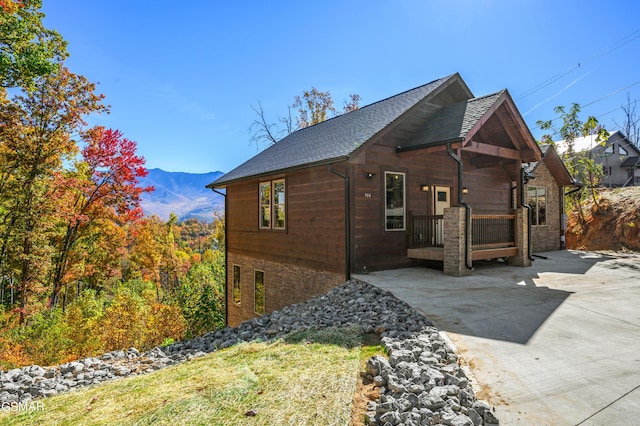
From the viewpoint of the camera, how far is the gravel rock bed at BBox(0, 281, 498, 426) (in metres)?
2.54

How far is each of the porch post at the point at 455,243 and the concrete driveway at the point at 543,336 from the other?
0.27m

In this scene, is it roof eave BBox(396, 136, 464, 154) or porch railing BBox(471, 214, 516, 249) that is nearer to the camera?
roof eave BBox(396, 136, 464, 154)

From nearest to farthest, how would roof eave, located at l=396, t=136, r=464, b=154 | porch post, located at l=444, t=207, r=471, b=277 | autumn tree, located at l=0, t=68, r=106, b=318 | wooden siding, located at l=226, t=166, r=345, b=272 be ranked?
roof eave, located at l=396, t=136, r=464, b=154
porch post, located at l=444, t=207, r=471, b=277
wooden siding, located at l=226, t=166, r=345, b=272
autumn tree, located at l=0, t=68, r=106, b=318

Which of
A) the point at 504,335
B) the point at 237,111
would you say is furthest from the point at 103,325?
the point at 237,111

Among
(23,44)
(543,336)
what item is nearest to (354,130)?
(543,336)

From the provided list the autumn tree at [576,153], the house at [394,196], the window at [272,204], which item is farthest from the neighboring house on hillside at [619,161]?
the window at [272,204]

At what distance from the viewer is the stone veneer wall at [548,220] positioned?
13750 millimetres

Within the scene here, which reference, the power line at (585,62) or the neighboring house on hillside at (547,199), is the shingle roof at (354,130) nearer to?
the neighboring house on hillside at (547,199)

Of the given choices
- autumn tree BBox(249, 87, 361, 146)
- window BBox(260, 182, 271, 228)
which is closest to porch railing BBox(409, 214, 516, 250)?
window BBox(260, 182, 271, 228)

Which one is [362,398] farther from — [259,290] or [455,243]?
[259,290]

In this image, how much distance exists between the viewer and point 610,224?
1540 cm

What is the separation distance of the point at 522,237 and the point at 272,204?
705cm

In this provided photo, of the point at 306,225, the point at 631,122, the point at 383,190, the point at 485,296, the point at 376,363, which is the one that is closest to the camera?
the point at 376,363

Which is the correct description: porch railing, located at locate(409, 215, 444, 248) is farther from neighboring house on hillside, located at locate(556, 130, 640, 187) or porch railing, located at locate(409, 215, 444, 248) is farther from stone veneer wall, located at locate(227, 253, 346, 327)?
neighboring house on hillside, located at locate(556, 130, 640, 187)
